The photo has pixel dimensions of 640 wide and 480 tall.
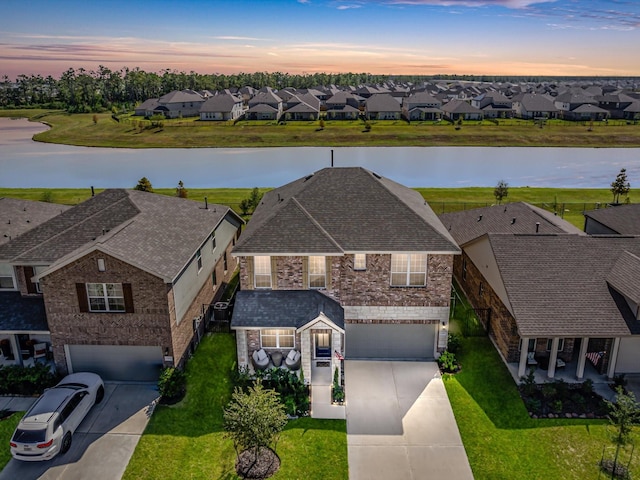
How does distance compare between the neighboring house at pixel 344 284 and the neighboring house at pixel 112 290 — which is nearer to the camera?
the neighboring house at pixel 112 290

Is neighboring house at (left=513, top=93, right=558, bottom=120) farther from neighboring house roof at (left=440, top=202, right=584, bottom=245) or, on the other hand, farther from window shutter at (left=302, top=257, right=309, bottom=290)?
window shutter at (left=302, top=257, right=309, bottom=290)

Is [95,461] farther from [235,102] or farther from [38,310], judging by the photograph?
[235,102]

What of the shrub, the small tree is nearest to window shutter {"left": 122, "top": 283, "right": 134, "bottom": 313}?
the shrub

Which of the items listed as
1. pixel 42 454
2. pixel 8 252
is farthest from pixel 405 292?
pixel 8 252

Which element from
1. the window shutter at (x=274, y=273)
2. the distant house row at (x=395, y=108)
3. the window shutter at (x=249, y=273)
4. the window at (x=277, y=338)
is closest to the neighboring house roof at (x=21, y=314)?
the window shutter at (x=249, y=273)

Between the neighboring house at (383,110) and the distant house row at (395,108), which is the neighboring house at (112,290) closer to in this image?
the distant house row at (395,108)
